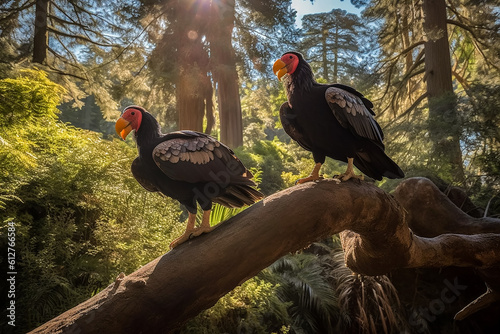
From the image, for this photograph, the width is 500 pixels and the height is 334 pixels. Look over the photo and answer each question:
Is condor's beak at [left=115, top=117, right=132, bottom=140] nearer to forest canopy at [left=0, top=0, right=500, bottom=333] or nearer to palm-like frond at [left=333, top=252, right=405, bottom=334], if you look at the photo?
forest canopy at [left=0, top=0, right=500, bottom=333]

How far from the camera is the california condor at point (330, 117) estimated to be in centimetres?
157

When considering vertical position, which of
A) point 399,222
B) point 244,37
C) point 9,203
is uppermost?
point 244,37

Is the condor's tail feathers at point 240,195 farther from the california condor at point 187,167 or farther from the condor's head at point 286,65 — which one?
the condor's head at point 286,65

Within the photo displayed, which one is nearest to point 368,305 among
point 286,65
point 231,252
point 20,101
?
point 231,252

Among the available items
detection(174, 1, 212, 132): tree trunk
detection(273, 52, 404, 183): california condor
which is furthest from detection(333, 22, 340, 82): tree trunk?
detection(273, 52, 404, 183): california condor

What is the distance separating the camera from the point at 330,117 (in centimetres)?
160

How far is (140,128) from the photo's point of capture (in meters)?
1.53

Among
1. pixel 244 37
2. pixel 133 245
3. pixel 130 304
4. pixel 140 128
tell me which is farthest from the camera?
pixel 244 37

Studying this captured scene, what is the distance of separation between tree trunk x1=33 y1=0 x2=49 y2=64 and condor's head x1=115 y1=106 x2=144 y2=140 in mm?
5456

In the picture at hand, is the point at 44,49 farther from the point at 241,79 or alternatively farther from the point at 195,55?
the point at 241,79

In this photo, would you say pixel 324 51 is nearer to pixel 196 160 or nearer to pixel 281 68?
pixel 281 68

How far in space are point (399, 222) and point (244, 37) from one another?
226 inches

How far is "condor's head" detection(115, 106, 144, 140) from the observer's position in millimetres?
1461

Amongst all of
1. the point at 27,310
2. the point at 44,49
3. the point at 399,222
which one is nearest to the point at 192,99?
the point at 44,49
